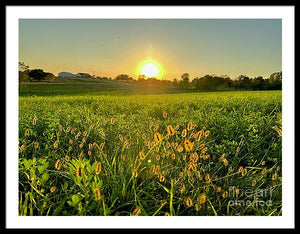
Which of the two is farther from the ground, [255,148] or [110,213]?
[255,148]

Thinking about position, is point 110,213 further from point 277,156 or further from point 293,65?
point 293,65

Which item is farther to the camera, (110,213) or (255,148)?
(255,148)

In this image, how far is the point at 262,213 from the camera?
1513mm

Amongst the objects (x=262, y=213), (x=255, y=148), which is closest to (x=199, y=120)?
(x=255, y=148)

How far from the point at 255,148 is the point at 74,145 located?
6.81 ft

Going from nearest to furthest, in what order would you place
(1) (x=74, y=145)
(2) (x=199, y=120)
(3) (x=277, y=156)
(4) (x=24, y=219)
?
1. (4) (x=24, y=219)
2. (3) (x=277, y=156)
3. (1) (x=74, y=145)
4. (2) (x=199, y=120)

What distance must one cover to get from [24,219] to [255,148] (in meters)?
2.27
